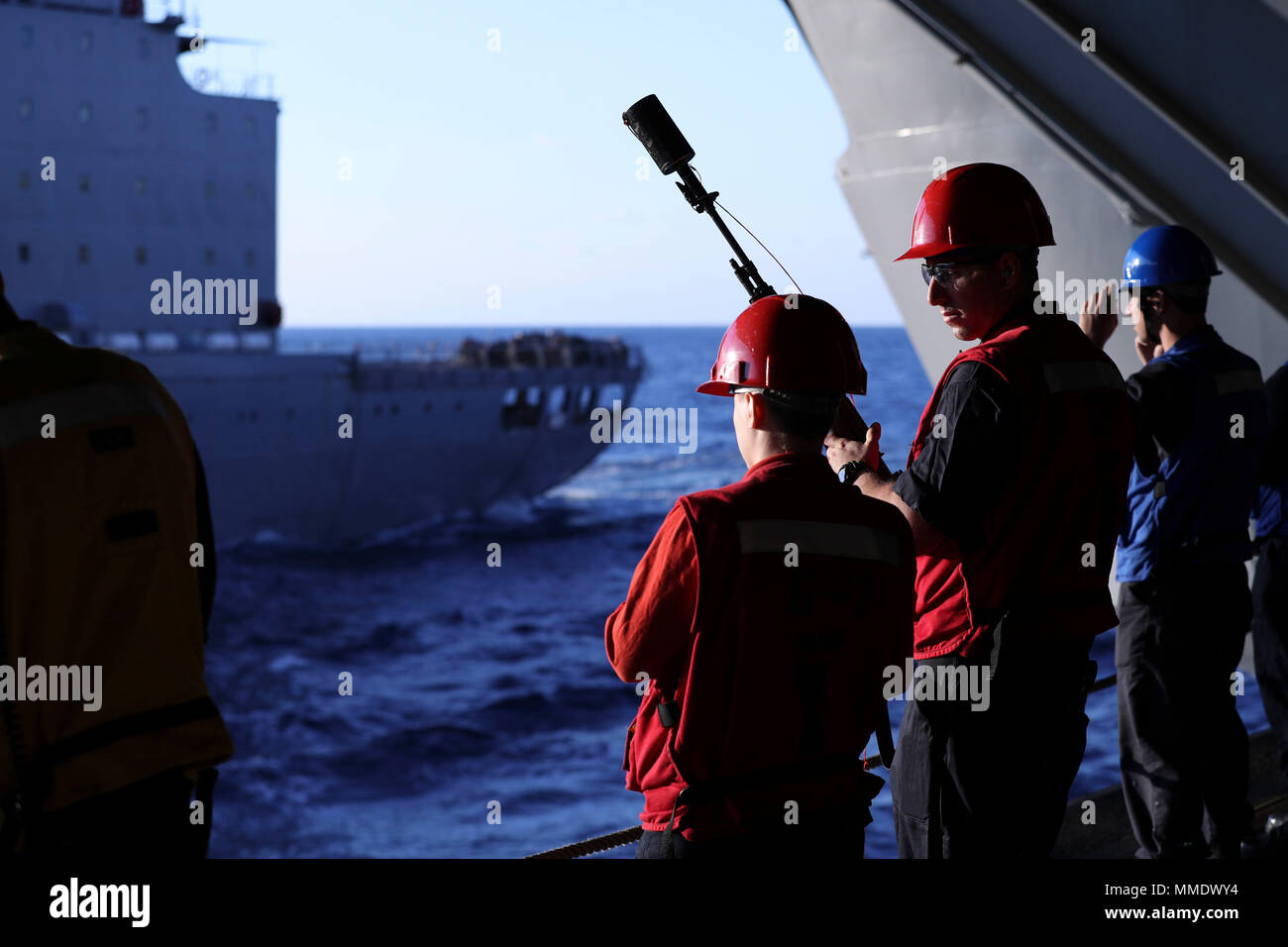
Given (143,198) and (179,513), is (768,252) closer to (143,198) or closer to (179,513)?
(179,513)

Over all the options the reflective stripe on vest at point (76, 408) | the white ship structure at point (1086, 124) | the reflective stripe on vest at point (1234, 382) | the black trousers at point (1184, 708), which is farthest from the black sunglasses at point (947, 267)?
the white ship structure at point (1086, 124)

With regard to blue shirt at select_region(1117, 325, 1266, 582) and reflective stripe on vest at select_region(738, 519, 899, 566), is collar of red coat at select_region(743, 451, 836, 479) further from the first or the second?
blue shirt at select_region(1117, 325, 1266, 582)

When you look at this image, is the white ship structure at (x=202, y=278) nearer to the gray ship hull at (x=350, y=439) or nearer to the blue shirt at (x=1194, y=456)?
the gray ship hull at (x=350, y=439)

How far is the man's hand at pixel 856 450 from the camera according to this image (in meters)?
2.80

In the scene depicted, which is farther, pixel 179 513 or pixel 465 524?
pixel 465 524

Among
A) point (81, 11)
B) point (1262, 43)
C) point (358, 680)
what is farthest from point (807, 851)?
point (81, 11)

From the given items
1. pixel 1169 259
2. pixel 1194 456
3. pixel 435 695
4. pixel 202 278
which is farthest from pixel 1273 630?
pixel 202 278

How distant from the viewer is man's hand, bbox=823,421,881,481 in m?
2.80

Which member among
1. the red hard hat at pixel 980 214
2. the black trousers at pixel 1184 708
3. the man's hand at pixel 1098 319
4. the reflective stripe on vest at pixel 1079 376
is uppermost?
the red hard hat at pixel 980 214

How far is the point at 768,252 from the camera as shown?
10.6 ft

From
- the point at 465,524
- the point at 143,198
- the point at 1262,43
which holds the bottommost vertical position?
the point at 465,524

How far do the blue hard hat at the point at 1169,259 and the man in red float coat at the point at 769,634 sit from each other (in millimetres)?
2119
